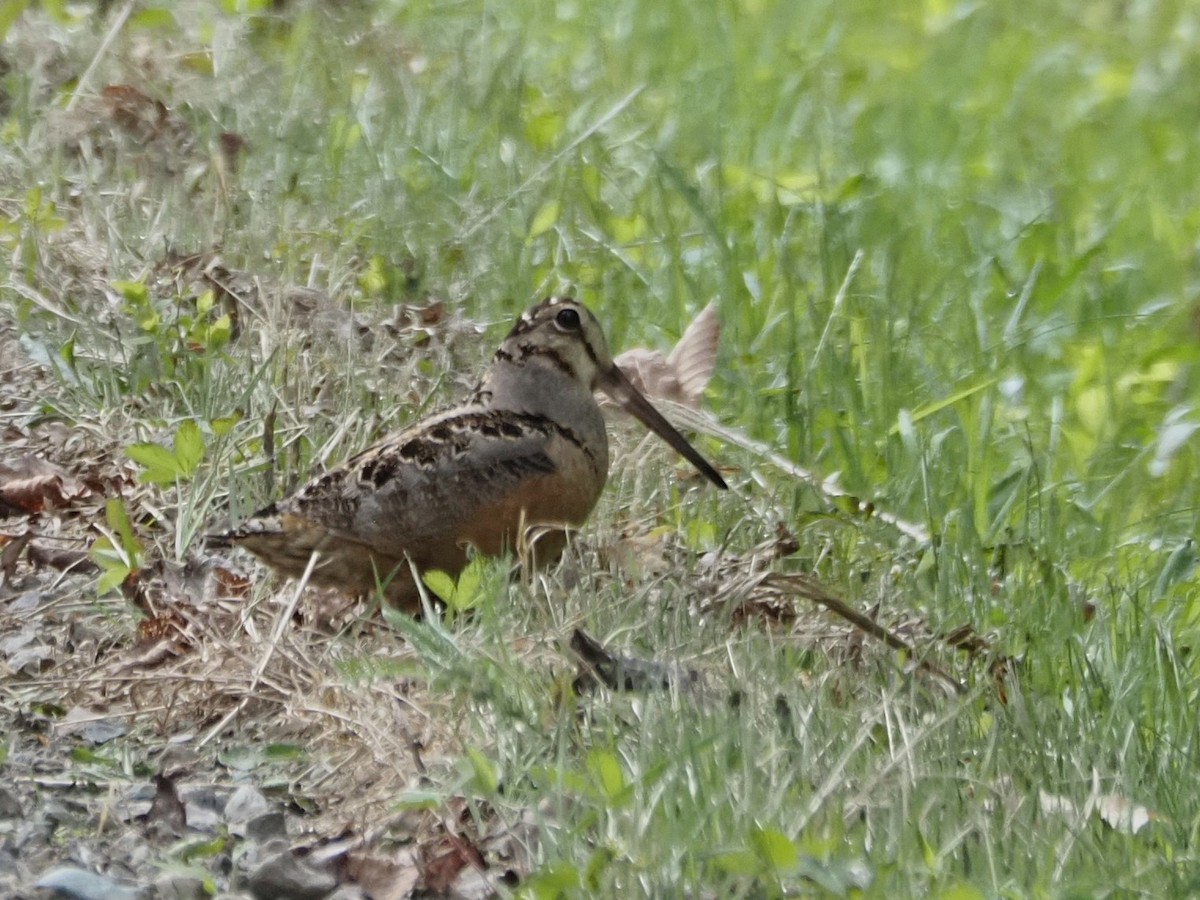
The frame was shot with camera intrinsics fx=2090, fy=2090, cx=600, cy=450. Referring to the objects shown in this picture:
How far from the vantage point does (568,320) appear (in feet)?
15.5

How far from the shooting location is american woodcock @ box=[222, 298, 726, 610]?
427 cm

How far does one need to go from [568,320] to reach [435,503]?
64 cm

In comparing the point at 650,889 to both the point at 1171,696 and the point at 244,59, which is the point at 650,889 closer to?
the point at 1171,696

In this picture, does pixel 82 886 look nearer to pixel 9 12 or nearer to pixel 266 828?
pixel 266 828

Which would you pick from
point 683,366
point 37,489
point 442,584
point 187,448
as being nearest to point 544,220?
point 683,366

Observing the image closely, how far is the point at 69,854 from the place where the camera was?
3.27m

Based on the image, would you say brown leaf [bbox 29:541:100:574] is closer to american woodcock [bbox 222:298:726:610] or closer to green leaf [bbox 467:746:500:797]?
american woodcock [bbox 222:298:726:610]

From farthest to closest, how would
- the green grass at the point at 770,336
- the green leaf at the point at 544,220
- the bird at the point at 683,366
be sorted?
the green leaf at the point at 544,220 → the bird at the point at 683,366 → the green grass at the point at 770,336

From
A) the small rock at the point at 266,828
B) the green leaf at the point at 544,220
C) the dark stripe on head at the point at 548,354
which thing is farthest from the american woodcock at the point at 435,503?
the green leaf at the point at 544,220

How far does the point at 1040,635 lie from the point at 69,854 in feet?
6.32

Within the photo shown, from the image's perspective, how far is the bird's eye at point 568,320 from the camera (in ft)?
15.4

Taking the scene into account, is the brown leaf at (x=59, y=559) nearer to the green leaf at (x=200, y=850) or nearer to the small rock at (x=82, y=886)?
the green leaf at (x=200, y=850)

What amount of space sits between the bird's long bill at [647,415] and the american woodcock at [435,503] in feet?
1.10

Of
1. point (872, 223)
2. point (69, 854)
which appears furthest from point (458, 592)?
point (872, 223)
